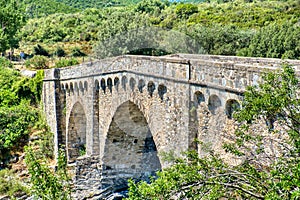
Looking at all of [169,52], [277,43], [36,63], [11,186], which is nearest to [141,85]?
[11,186]

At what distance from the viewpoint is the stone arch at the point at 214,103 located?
781 cm

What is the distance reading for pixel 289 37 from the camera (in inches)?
961

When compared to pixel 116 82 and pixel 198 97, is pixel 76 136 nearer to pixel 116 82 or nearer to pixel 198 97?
pixel 116 82

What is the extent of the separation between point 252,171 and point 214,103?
8.78 feet

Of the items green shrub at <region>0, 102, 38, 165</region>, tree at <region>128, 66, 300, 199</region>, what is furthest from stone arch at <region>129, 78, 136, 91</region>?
green shrub at <region>0, 102, 38, 165</region>

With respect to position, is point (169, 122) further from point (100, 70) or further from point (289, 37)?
point (289, 37)

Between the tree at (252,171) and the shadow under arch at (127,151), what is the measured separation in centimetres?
953

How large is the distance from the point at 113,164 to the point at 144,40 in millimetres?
17910

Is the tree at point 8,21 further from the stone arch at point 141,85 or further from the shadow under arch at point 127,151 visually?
the stone arch at point 141,85

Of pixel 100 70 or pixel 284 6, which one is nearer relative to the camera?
pixel 100 70

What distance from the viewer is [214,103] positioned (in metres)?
7.96

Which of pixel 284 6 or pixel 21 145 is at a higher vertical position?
pixel 284 6

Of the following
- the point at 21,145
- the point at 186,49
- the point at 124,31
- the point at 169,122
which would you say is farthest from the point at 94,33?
the point at 169,122

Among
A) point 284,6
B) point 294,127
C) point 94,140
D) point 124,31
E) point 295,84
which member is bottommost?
point 94,140
